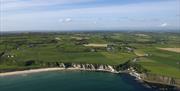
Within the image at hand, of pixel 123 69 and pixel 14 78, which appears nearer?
pixel 14 78

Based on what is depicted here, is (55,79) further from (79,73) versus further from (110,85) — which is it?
(110,85)

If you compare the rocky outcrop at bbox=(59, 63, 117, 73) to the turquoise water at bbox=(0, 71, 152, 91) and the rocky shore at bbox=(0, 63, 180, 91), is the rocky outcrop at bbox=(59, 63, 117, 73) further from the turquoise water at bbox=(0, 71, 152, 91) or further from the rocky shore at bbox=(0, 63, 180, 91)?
the turquoise water at bbox=(0, 71, 152, 91)

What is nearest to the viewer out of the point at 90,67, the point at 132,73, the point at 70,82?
the point at 70,82

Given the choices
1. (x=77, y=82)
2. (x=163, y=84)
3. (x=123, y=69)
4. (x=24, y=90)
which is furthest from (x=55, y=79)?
(x=163, y=84)

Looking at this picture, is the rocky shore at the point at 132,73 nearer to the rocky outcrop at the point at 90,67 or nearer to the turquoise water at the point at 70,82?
the rocky outcrop at the point at 90,67

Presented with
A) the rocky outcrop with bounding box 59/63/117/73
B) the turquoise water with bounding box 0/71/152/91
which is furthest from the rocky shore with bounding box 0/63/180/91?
the turquoise water with bounding box 0/71/152/91

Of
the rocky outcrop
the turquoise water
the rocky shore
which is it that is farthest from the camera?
the rocky outcrop

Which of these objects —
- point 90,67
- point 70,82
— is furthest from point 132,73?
point 70,82

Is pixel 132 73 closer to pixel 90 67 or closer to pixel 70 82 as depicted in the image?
pixel 90 67
